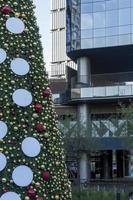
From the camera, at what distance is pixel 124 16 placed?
196 feet

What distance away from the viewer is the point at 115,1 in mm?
60469

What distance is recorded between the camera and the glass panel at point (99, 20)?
6041 cm

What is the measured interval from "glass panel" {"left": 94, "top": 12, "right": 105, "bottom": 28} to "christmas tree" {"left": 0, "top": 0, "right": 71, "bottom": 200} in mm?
53376

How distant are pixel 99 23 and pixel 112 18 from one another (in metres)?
1.57

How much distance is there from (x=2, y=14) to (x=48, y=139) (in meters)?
1.80

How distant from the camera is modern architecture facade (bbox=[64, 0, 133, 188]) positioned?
58.5 meters

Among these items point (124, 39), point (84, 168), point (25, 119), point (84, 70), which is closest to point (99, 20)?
point (124, 39)

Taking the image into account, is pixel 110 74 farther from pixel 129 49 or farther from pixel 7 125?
pixel 7 125

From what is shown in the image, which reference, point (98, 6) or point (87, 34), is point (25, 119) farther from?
point (98, 6)

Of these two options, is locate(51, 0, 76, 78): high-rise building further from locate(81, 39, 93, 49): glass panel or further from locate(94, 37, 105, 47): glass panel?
locate(94, 37, 105, 47): glass panel

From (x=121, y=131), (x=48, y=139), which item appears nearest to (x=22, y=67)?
(x=48, y=139)

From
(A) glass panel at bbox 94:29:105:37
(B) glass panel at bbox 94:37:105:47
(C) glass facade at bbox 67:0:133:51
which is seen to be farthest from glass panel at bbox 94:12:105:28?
(B) glass panel at bbox 94:37:105:47

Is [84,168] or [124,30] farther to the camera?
[84,168]

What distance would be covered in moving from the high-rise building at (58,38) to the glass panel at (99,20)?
130 ft
